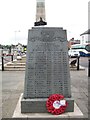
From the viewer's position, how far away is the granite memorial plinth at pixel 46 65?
6.04 m

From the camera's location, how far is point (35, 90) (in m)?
6.04

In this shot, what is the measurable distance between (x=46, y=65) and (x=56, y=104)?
1004 mm

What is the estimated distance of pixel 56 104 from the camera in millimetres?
5688

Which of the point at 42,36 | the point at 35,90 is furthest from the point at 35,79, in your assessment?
the point at 42,36

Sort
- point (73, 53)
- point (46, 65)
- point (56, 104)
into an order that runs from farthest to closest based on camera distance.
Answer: point (73, 53), point (46, 65), point (56, 104)

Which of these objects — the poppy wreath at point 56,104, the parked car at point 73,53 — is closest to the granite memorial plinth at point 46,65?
the poppy wreath at point 56,104

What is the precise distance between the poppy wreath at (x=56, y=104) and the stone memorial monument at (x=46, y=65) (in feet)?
0.96

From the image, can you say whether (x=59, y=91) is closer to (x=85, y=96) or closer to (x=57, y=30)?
(x=57, y=30)

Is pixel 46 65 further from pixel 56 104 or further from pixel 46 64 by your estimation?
pixel 56 104

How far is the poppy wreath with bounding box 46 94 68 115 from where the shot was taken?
5.65 m

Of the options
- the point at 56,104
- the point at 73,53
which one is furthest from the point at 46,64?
the point at 73,53

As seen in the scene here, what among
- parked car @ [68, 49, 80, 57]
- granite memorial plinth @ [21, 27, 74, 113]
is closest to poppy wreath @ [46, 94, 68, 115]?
granite memorial plinth @ [21, 27, 74, 113]

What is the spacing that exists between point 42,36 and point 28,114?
191 centimetres

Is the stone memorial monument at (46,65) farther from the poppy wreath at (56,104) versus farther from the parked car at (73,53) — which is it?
the parked car at (73,53)
